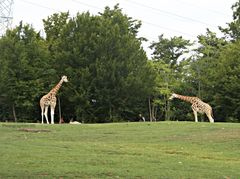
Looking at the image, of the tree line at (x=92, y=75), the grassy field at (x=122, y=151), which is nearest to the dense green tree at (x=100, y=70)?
the tree line at (x=92, y=75)

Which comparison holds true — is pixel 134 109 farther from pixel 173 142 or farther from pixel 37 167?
pixel 37 167

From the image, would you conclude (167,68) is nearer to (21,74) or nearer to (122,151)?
(21,74)

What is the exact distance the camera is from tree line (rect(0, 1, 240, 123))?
45.3 meters

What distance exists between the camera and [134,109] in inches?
1891

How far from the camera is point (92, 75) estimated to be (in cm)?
4581

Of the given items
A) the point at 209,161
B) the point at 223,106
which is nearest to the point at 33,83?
the point at 223,106

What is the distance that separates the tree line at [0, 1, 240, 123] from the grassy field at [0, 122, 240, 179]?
747 inches

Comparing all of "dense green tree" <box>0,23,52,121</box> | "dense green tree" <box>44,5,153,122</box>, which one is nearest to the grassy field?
"dense green tree" <box>44,5,153,122</box>

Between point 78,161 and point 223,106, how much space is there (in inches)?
1373

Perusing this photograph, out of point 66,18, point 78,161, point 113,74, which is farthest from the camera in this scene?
point 66,18

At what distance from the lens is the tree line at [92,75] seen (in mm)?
45344

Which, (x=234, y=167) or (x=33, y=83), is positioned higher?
(x=33, y=83)

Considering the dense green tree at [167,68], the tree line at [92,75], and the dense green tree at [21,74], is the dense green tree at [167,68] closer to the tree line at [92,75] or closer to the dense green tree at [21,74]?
the tree line at [92,75]

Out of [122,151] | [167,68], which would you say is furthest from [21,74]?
[122,151]
